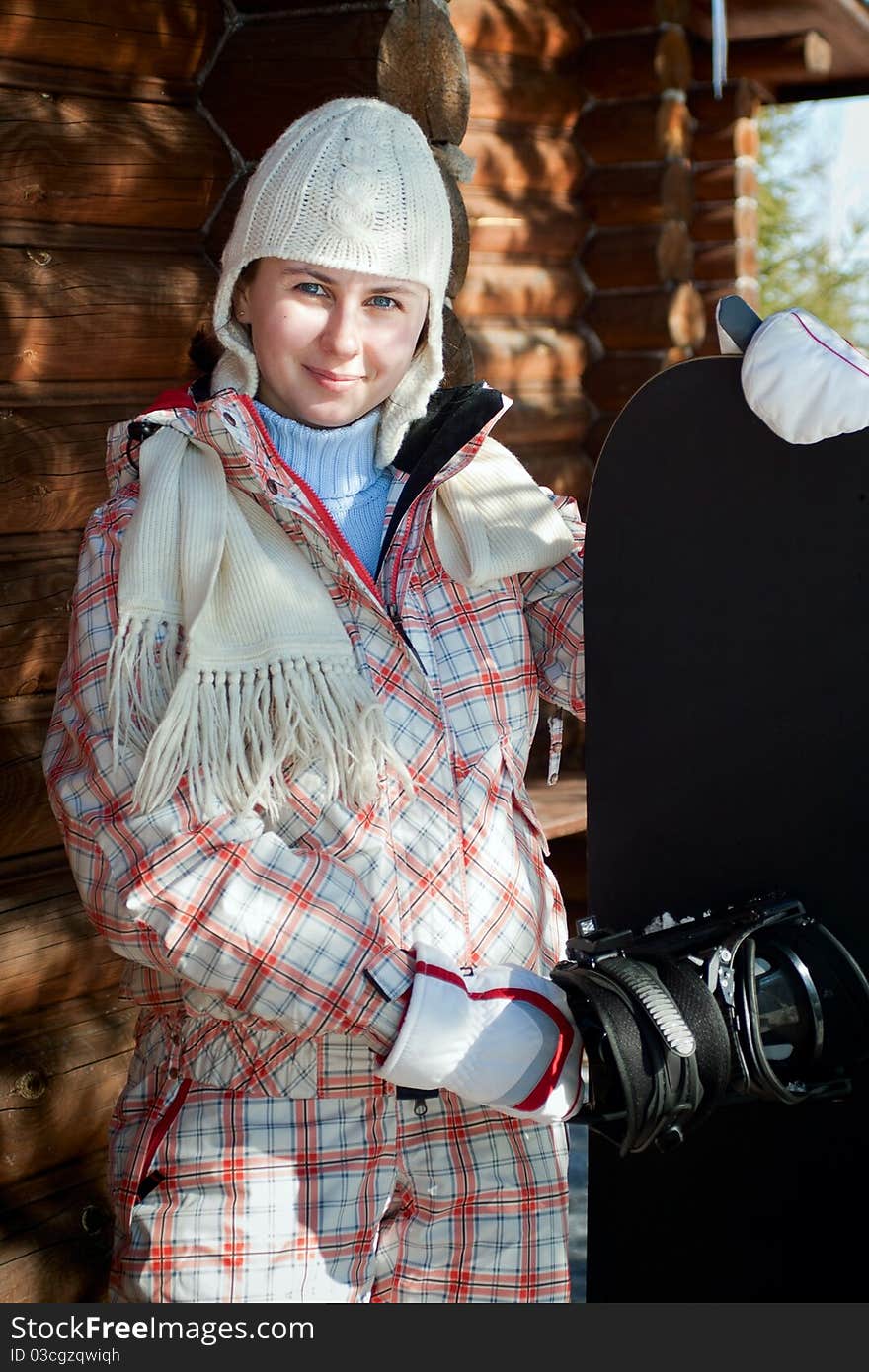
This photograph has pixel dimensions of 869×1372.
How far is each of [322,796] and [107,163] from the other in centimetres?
148

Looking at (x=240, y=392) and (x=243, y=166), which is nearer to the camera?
(x=240, y=392)

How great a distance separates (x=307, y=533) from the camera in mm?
1764

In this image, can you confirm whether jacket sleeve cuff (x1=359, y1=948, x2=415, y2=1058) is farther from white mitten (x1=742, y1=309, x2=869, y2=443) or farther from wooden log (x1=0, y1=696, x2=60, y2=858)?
wooden log (x1=0, y1=696, x2=60, y2=858)

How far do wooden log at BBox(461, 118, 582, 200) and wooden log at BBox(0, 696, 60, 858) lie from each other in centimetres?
230

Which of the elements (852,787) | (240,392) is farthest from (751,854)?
(240,392)

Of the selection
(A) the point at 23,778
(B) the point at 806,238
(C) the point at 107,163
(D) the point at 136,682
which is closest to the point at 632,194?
(C) the point at 107,163

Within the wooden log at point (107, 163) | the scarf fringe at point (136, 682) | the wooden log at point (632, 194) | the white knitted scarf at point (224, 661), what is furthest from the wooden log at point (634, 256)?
the scarf fringe at point (136, 682)

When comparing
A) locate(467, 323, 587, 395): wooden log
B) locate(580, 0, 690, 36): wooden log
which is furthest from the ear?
locate(580, 0, 690, 36): wooden log

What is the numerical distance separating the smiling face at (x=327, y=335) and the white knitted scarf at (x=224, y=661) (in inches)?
5.7

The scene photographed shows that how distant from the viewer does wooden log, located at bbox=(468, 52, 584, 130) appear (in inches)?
170

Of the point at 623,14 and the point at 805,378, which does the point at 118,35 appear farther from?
the point at 623,14

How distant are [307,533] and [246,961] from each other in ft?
1.60
